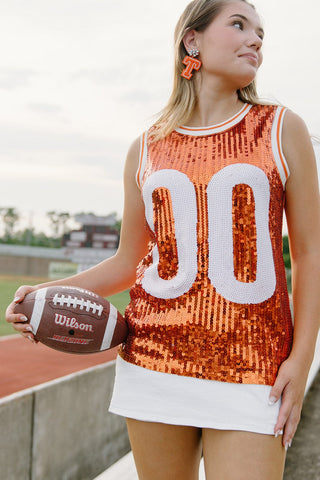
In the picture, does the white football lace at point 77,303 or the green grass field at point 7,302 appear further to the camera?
the green grass field at point 7,302

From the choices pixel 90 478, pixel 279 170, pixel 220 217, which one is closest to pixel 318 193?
pixel 279 170

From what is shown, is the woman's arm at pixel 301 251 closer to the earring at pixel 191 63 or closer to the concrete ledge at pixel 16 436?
the earring at pixel 191 63

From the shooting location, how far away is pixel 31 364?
10078 mm

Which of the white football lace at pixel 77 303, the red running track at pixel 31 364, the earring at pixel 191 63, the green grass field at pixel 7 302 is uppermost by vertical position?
the earring at pixel 191 63

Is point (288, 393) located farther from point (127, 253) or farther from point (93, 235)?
point (93, 235)

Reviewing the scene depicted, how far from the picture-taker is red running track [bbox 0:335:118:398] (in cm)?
883

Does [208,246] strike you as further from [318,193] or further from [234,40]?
[234,40]

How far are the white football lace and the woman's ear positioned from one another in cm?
74

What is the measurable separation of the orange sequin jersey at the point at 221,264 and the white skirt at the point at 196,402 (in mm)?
21

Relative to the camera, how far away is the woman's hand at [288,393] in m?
1.20

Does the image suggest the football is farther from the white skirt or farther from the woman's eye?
the woman's eye

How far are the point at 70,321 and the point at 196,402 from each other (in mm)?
419

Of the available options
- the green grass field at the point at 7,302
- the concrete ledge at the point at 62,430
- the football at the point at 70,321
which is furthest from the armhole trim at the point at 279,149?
the green grass field at the point at 7,302

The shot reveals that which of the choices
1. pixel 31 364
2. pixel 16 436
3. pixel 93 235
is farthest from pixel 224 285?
pixel 93 235
